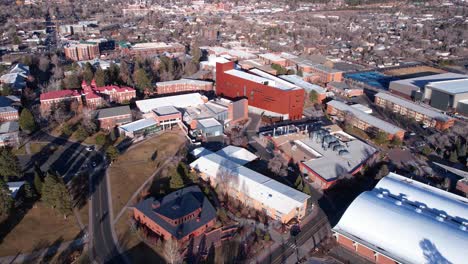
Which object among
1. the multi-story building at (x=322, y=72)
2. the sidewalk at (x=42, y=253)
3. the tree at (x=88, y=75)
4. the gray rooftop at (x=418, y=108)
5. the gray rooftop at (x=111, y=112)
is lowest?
the sidewalk at (x=42, y=253)

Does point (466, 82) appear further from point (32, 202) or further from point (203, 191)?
point (32, 202)

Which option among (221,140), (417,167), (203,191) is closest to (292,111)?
(221,140)

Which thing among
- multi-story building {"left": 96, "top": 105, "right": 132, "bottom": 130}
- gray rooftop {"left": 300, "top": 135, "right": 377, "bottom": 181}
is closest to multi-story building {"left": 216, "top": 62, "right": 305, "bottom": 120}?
gray rooftop {"left": 300, "top": 135, "right": 377, "bottom": 181}

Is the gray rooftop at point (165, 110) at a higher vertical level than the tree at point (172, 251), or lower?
higher

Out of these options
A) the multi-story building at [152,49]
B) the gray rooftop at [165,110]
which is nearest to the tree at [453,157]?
the gray rooftop at [165,110]

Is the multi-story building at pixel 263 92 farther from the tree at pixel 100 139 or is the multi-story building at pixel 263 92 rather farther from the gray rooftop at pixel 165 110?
the tree at pixel 100 139

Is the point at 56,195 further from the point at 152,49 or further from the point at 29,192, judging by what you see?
the point at 152,49

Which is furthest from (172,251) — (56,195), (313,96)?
(313,96)
